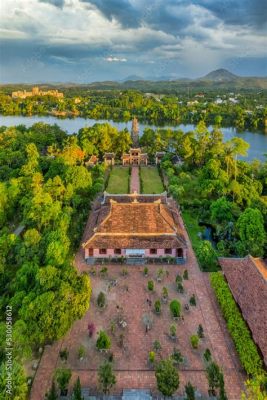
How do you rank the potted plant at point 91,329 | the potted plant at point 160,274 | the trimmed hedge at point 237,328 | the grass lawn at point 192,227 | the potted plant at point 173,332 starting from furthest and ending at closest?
the grass lawn at point 192,227
the potted plant at point 160,274
the potted plant at point 91,329
the potted plant at point 173,332
the trimmed hedge at point 237,328

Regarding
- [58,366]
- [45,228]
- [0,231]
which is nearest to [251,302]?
[58,366]

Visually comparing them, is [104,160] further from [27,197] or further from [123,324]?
[123,324]

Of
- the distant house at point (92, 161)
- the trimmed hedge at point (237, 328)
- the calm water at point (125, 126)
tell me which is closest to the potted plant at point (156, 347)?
the trimmed hedge at point (237, 328)

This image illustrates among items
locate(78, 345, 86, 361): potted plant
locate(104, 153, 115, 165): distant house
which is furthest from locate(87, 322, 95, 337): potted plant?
locate(104, 153, 115, 165): distant house

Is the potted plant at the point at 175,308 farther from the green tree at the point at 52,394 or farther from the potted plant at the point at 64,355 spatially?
the green tree at the point at 52,394

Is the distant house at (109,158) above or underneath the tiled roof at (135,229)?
underneath

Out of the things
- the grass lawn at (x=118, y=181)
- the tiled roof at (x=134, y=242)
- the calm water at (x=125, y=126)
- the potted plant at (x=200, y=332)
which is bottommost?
the calm water at (x=125, y=126)

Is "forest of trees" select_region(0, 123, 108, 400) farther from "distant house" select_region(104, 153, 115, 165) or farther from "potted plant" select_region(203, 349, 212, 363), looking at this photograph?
"distant house" select_region(104, 153, 115, 165)

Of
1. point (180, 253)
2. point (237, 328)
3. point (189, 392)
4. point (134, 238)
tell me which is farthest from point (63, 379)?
point (180, 253)
